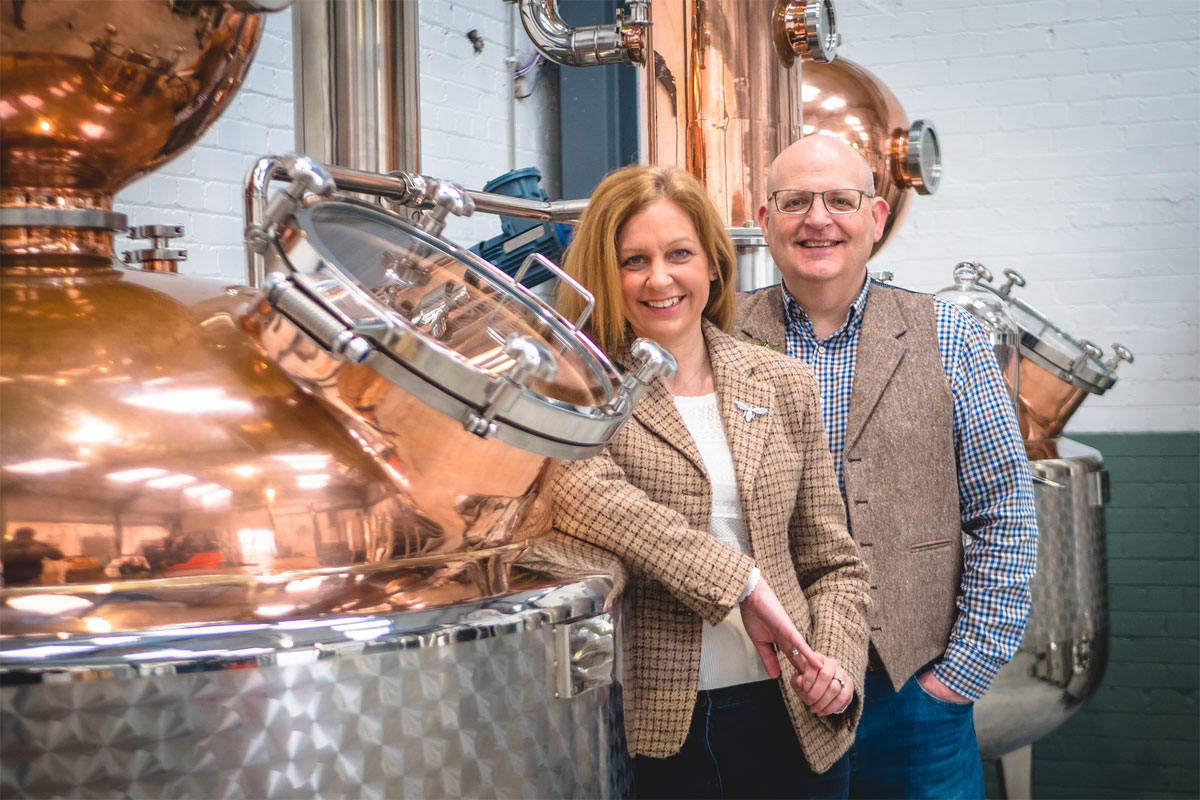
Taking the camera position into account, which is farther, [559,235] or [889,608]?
[559,235]

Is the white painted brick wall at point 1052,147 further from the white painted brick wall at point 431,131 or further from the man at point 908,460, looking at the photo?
the man at point 908,460

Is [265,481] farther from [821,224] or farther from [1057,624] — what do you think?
[1057,624]

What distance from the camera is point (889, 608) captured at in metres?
1.89

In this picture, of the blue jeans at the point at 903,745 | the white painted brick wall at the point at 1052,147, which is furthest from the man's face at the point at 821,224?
the white painted brick wall at the point at 1052,147

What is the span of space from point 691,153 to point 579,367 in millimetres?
1421

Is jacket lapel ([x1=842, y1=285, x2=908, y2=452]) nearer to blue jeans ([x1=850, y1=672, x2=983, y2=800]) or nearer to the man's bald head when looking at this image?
the man's bald head

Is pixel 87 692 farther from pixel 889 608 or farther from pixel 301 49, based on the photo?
pixel 889 608

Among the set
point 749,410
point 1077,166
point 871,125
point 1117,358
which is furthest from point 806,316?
point 1077,166

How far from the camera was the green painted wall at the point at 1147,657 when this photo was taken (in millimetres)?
4000

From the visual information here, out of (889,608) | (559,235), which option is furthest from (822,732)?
(559,235)

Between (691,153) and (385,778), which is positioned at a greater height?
(691,153)

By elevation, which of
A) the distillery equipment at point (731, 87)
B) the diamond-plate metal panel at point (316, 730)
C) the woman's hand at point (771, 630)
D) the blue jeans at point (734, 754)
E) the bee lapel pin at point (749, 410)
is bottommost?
the blue jeans at point (734, 754)

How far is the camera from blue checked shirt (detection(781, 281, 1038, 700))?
1963 millimetres

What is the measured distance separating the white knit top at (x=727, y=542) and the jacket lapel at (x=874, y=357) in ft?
1.35
